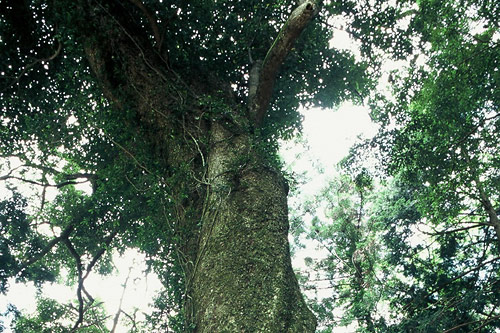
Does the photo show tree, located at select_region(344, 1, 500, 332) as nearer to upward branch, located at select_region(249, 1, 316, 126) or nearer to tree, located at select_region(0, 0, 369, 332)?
tree, located at select_region(0, 0, 369, 332)

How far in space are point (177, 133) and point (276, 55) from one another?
199 centimetres

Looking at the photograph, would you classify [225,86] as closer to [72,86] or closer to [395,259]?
[72,86]

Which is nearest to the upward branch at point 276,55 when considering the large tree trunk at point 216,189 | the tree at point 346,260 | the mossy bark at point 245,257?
the large tree trunk at point 216,189

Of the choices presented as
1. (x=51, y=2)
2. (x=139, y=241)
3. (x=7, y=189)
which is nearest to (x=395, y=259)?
(x=139, y=241)

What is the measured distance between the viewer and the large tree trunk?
231cm

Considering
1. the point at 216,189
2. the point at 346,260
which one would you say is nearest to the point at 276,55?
the point at 216,189

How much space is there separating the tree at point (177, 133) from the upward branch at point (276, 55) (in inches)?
0.8

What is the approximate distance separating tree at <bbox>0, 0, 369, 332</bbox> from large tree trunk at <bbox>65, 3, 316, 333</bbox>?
0.6 inches

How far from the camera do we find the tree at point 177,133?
267cm

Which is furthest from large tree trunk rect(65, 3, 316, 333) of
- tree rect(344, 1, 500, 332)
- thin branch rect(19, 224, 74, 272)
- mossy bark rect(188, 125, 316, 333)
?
thin branch rect(19, 224, 74, 272)

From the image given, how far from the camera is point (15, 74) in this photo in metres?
6.08

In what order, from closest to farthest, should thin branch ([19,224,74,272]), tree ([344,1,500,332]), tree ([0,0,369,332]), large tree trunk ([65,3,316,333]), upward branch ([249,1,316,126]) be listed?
large tree trunk ([65,3,316,333]) → tree ([0,0,369,332]) → upward branch ([249,1,316,126]) → tree ([344,1,500,332]) → thin branch ([19,224,74,272])

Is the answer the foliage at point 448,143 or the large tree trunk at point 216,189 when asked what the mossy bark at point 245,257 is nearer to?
the large tree trunk at point 216,189

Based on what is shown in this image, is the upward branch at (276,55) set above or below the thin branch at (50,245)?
above
